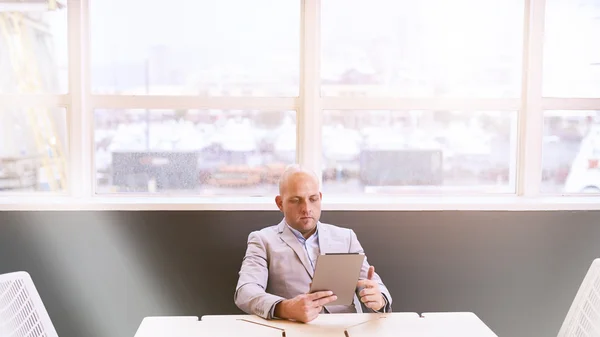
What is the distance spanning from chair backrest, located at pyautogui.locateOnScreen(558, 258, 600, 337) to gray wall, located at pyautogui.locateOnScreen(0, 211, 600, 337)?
3.31 feet

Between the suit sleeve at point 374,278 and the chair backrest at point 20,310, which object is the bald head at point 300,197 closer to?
the suit sleeve at point 374,278

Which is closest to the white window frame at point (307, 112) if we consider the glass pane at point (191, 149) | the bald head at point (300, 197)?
the glass pane at point (191, 149)

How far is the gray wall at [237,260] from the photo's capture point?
3.40 metres

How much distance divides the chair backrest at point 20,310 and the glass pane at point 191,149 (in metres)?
1.11

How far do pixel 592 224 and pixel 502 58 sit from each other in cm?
111

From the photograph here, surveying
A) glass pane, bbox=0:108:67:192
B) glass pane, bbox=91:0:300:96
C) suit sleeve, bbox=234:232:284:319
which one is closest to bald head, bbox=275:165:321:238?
suit sleeve, bbox=234:232:284:319

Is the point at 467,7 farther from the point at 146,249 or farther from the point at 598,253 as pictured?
the point at 146,249

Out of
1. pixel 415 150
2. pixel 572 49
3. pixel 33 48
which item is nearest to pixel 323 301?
pixel 415 150

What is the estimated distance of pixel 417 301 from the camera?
354 cm

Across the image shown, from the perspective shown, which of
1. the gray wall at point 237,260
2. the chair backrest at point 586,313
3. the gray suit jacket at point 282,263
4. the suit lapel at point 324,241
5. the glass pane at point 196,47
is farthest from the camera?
the glass pane at point 196,47

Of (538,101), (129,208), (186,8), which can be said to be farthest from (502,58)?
(129,208)

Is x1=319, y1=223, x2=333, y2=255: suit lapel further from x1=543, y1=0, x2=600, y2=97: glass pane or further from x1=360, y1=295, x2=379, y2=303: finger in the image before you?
x1=543, y1=0, x2=600, y2=97: glass pane

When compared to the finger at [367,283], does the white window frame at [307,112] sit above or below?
above

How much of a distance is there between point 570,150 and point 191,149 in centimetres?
228
